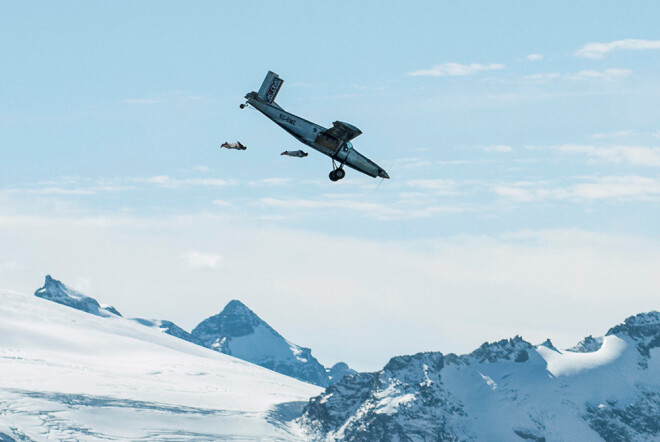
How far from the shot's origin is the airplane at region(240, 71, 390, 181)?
392 ft

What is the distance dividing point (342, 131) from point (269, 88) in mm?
9881

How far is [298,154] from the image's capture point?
364ft

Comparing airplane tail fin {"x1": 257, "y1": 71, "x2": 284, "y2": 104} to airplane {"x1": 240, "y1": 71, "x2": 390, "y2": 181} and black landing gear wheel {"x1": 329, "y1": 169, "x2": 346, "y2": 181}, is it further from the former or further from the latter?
black landing gear wheel {"x1": 329, "y1": 169, "x2": 346, "y2": 181}

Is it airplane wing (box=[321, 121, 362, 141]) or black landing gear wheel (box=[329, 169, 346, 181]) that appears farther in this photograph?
black landing gear wheel (box=[329, 169, 346, 181])

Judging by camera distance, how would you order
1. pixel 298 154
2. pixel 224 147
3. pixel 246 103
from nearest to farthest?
pixel 224 147 → pixel 298 154 → pixel 246 103

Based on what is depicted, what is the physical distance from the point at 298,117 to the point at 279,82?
4425 millimetres

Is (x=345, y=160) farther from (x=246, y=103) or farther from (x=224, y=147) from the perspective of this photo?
(x=224, y=147)

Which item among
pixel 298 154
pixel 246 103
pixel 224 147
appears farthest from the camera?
pixel 246 103

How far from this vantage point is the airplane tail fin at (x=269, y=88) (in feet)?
395

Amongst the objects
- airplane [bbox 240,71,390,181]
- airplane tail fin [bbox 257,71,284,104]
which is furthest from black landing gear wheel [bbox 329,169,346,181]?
airplane tail fin [bbox 257,71,284,104]

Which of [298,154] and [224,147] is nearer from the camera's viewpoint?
[224,147]

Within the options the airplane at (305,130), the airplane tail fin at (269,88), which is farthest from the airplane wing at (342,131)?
the airplane tail fin at (269,88)

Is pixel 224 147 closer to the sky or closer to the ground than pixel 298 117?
closer to the ground

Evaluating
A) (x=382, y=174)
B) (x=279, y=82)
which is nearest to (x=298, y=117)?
(x=279, y=82)
